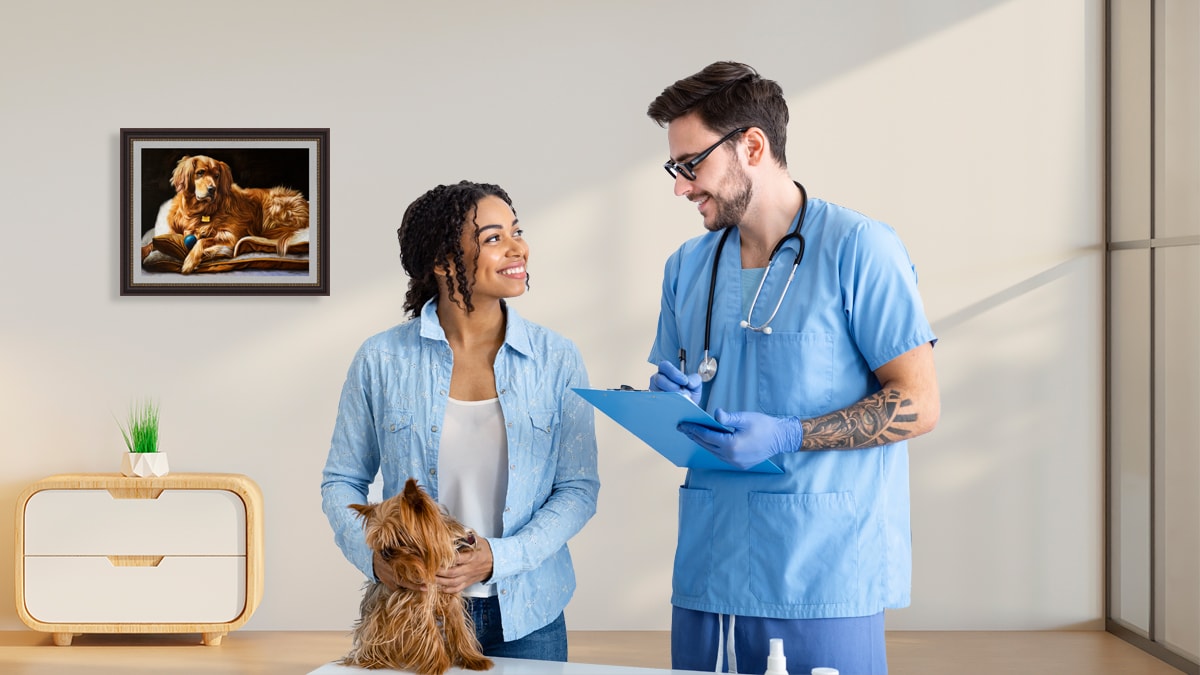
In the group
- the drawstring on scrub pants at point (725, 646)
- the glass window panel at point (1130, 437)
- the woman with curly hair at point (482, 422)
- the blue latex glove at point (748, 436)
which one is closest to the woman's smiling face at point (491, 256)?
the woman with curly hair at point (482, 422)

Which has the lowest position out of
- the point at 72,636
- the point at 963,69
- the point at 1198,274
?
the point at 72,636

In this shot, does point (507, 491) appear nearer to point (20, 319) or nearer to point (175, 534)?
point (175, 534)

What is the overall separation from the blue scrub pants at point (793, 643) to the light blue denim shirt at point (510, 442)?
0.87ft

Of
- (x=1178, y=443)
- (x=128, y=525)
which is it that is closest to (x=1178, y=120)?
(x=1178, y=443)

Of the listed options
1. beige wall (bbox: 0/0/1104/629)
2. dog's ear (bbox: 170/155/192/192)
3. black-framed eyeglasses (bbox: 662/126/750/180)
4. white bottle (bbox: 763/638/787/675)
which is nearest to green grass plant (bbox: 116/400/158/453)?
beige wall (bbox: 0/0/1104/629)

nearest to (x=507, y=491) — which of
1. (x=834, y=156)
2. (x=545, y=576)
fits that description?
(x=545, y=576)

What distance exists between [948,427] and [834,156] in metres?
1.39

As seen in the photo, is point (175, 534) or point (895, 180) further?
point (895, 180)

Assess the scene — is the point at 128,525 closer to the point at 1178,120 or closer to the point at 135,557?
the point at 135,557

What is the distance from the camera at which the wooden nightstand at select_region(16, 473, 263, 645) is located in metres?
4.72

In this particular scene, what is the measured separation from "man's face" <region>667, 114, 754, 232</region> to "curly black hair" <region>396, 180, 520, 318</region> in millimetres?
346

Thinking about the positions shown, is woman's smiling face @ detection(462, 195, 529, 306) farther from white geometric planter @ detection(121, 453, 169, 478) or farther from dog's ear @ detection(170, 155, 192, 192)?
dog's ear @ detection(170, 155, 192, 192)

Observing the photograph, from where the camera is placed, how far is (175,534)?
474 cm

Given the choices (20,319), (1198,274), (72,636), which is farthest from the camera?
(20,319)
